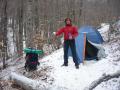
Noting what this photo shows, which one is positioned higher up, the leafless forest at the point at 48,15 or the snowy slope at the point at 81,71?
the leafless forest at the point at 48,15

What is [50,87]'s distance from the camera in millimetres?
9711

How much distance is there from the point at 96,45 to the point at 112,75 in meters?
A: 6.17

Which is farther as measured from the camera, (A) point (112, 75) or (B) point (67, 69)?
(B) point (67, 69)

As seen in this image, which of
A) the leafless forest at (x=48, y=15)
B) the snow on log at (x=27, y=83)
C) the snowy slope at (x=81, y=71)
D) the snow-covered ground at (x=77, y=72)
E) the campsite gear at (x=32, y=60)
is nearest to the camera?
the snow on log at (x=27, y=83)

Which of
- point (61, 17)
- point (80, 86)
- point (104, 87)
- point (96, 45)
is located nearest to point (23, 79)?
point (80, 86)

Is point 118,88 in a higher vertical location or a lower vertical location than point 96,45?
lower

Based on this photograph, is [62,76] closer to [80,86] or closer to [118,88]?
[80,86]

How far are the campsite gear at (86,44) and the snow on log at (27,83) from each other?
9.59 ft

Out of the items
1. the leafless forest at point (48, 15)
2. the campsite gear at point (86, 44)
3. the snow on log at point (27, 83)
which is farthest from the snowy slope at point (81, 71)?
the leafless forest at point (48, 15)

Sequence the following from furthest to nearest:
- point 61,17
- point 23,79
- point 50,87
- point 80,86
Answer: point 61,17, point 23,79, point 80,86, point 50,87

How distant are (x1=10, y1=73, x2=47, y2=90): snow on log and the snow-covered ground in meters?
0.30

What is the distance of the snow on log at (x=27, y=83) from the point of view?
1016cm

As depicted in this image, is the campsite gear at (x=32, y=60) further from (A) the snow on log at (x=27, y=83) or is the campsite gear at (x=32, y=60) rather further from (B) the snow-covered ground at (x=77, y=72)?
(A) the snow on log at (x=27, y=83)

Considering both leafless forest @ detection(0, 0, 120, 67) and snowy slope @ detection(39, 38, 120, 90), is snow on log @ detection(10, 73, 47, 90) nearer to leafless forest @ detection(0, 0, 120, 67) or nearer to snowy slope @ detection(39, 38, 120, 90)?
snowy slope @ detection(39, 38, 120, 90)
